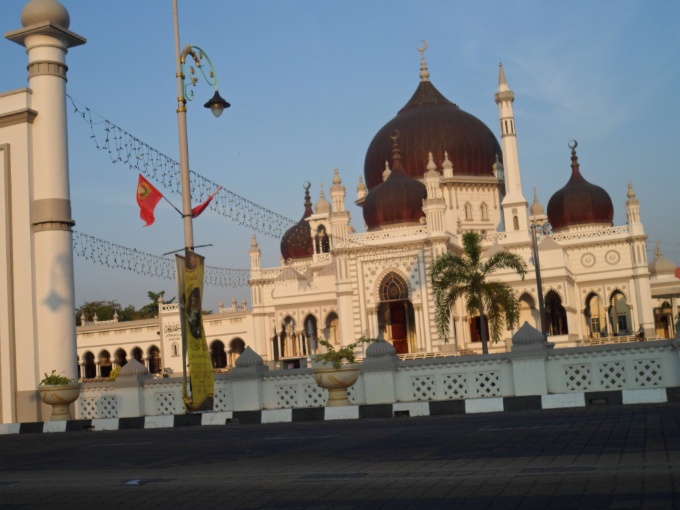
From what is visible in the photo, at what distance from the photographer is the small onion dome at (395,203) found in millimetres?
53281

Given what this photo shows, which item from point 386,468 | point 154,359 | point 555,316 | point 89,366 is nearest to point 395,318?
point 555,316

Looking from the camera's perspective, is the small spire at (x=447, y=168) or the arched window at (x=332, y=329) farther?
the small spire at (x=447, y=168)

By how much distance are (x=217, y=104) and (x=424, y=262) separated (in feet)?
111

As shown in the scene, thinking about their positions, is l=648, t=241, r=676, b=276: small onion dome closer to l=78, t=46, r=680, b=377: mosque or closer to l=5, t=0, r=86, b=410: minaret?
l=78, t=46, r=680, b=377: mosque

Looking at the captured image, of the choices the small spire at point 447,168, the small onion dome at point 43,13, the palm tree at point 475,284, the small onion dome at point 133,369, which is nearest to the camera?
the small onion dome at point 133,369

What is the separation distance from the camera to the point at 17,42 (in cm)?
2303

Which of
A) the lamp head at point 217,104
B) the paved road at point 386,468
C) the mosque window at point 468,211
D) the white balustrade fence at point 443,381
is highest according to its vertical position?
the mosque window at point 468,211

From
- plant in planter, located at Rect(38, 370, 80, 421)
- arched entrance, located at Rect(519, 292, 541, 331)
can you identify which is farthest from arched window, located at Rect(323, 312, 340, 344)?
plant in planter, located at Rect(38, 370, 80, 421)

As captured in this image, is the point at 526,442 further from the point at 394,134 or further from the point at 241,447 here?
the point at 394,134

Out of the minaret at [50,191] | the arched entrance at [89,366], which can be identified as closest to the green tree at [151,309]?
the arched entrance at [89,366]

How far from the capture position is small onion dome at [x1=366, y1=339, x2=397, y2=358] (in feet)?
59.8

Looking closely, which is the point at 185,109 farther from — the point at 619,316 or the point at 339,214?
the point at 619,316

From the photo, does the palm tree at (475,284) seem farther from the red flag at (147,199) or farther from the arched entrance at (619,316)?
the red flag at (147,199)

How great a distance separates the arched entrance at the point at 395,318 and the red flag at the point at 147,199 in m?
33.9
